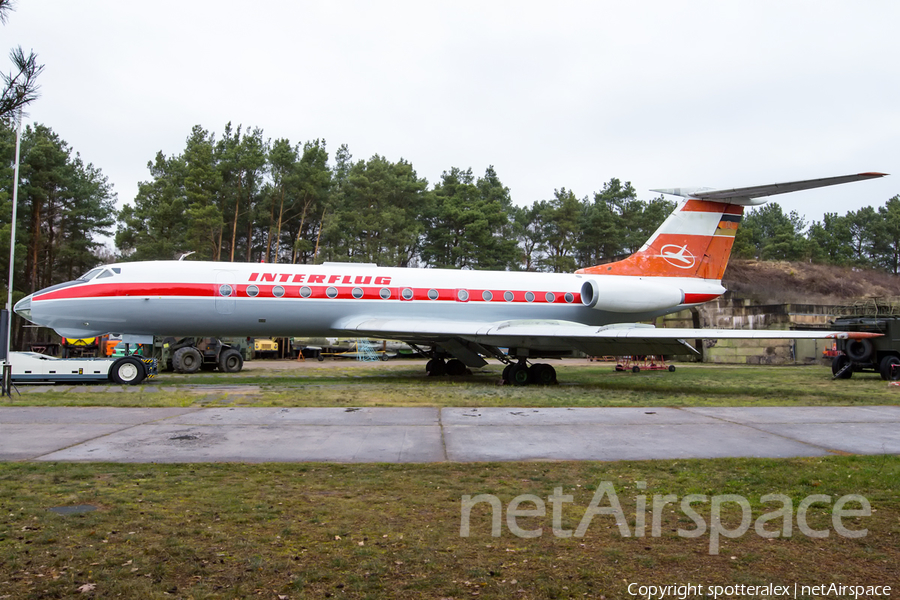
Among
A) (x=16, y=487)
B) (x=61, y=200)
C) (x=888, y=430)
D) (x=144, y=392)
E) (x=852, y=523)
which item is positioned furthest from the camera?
(x=61, y=200)

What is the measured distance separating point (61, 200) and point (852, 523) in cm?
4787

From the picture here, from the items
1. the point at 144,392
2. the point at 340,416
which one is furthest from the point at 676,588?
the point at 144,392

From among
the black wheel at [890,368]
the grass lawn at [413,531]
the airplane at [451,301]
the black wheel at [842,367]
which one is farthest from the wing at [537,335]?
the grass lawn at [413,531]

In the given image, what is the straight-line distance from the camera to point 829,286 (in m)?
59.4

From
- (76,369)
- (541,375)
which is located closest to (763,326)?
(541,375)

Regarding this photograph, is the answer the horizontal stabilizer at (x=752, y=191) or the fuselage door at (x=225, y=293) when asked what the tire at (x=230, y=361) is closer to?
the fuselage door at (x=225, y=293)

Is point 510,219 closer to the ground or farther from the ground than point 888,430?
farther from the ground

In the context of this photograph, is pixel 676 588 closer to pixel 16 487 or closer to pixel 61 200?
pixel 16 487

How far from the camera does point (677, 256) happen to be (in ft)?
63.0

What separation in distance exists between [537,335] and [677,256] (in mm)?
6590

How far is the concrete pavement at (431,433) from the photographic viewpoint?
6738 millimetres

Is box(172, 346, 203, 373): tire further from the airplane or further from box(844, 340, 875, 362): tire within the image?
box(844, 340, 875, 362): tire

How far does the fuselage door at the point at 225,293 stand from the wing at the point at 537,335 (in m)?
2.81

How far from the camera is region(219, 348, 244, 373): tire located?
2177 centimetres
